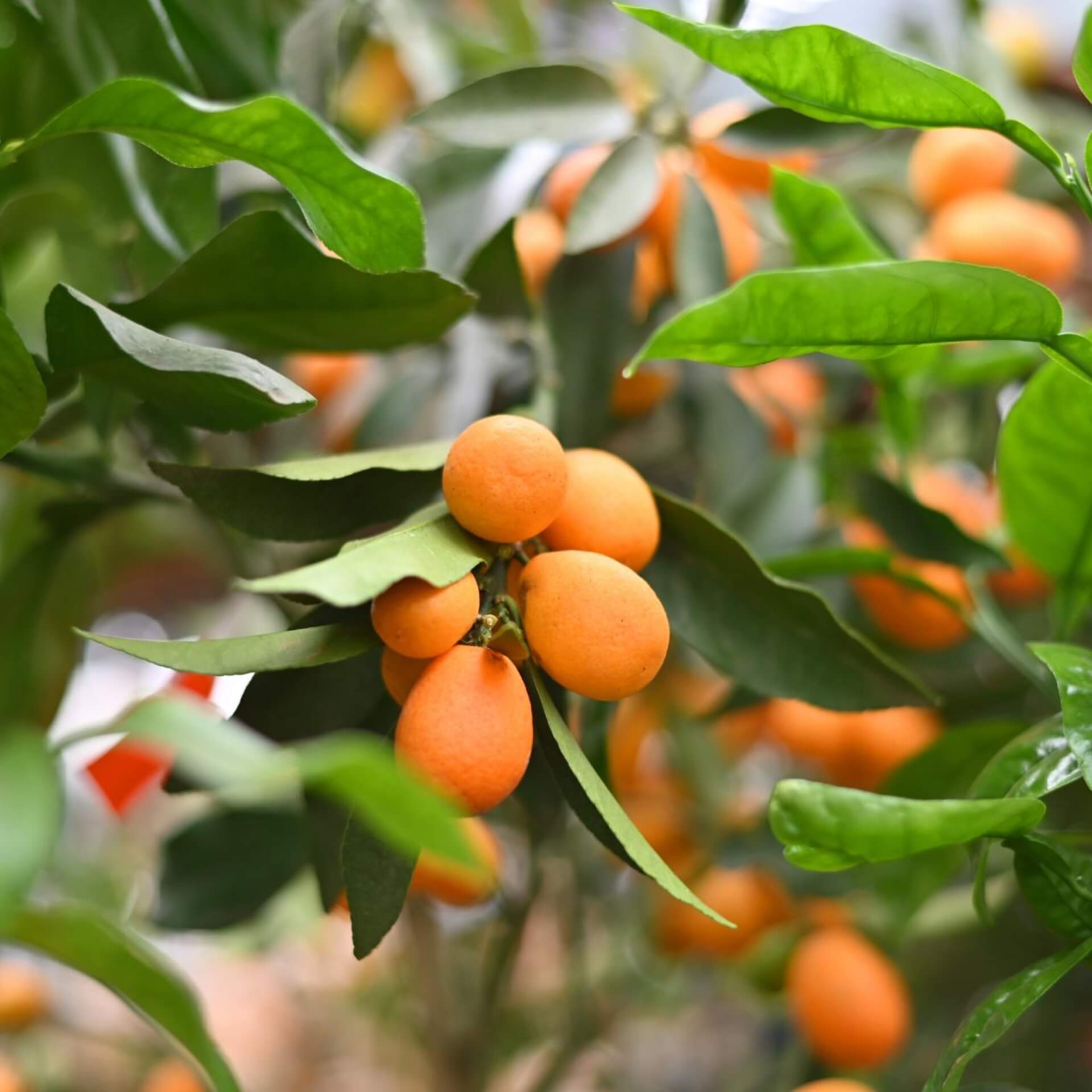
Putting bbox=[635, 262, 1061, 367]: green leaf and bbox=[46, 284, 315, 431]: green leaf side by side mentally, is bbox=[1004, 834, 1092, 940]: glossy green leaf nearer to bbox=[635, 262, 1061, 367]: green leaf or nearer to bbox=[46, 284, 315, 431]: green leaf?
bbox=[635, 262, 1061, 367]: green leaf

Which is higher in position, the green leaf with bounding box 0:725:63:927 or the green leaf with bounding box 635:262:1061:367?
the green leaf with bounding box 635:262:1061:367

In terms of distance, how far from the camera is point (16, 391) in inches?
13.5

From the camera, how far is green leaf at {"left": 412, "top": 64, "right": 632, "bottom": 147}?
1.67ft

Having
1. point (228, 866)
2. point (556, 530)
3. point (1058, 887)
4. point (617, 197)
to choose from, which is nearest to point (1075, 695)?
point (1058, 887)

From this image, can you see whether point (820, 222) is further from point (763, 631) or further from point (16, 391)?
point (16, 391)

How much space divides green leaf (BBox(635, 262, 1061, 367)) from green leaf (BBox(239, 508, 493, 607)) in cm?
8

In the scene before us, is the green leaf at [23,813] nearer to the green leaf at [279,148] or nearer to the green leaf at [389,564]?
the green leaf at [389,564]

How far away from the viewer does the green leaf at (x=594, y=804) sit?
30 cm

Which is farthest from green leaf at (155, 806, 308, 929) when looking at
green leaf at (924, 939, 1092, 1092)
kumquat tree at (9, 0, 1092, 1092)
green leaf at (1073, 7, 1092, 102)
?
green leaf at (1073, 7, 1092, 102)

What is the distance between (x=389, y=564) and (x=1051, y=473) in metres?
0.29

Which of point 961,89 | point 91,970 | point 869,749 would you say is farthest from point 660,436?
point 91,970

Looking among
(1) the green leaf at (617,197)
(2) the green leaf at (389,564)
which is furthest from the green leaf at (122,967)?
(1) the green leaf at (617,197)

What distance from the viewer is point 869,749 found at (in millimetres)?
615

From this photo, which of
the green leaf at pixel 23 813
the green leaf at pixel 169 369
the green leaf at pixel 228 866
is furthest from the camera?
the green leaf at pixel 228 866
